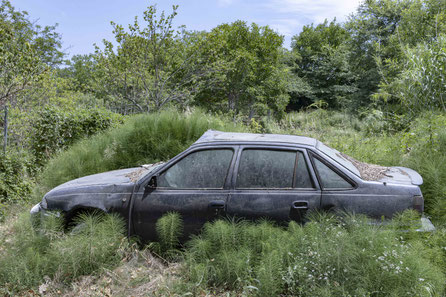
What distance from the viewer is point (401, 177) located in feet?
14.0

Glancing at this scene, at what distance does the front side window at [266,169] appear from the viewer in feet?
13.4

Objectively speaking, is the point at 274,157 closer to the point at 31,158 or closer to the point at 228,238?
the point at 228,238

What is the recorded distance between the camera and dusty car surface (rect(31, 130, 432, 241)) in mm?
3893

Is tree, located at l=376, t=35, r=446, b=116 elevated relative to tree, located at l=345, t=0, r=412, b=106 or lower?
lower

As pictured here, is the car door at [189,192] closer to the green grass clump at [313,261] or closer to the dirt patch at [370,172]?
the green grass clump at [313,261]

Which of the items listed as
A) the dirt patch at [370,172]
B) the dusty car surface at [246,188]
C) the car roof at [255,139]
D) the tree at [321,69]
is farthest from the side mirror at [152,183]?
the tree at [321,69]

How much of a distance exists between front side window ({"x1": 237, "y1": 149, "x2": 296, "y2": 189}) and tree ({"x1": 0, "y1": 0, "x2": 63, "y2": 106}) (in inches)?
243

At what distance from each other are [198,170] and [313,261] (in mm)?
1715

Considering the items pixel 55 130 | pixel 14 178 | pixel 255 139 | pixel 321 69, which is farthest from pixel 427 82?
pixel 321 69

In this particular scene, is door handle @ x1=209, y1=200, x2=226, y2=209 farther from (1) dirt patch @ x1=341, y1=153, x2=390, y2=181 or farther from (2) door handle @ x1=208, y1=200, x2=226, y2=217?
(1) dirt patch @ x1=341, y1=153, x2=390, y2=181

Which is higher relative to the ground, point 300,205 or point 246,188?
point 246,188

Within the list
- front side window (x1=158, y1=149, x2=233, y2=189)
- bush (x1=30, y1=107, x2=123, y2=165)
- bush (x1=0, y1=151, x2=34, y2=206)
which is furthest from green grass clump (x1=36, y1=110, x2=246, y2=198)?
front side window (x1=158, y1=149, x2=233, y2=189)

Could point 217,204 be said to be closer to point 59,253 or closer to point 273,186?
point 273,186

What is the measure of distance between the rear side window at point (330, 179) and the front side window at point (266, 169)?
0.32 m
